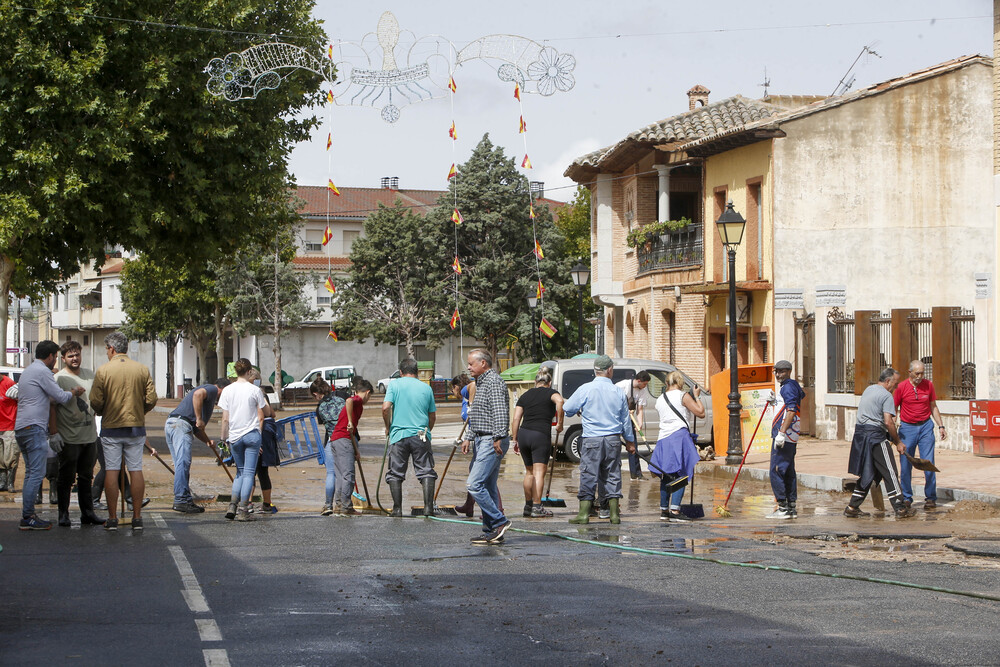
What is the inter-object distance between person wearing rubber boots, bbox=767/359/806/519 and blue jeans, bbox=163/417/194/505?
6339mm

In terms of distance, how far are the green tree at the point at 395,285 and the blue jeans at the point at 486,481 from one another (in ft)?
142

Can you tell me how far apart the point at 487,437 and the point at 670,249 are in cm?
2289

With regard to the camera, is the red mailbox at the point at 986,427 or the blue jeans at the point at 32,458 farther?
the red mailbox at the point at 986,427

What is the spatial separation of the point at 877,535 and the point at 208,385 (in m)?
7.30

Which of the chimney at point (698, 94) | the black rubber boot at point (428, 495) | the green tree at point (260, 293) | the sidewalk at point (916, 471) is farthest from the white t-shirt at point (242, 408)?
the green tree at point (260, 293)

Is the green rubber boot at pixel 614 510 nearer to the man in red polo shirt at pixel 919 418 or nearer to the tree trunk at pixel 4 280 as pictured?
the man in red polo shirt at pixel 919 418

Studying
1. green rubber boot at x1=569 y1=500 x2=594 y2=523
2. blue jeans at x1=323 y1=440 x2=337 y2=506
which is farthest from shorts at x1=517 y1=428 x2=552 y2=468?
blue jeans at x1=323 y1=440 x2=337 y2=506

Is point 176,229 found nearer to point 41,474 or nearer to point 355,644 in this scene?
point 41,474

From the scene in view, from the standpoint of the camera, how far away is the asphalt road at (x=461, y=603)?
642cm

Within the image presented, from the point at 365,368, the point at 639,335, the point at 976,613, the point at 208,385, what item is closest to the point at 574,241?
the point at 365,368

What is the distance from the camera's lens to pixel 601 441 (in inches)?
498

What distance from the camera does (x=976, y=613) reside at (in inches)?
295

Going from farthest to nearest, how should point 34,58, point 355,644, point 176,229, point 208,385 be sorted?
1. point 176,229
2. point 34,58
3. point 208,385
4. point 355,644

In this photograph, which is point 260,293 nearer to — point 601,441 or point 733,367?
point 733,367
